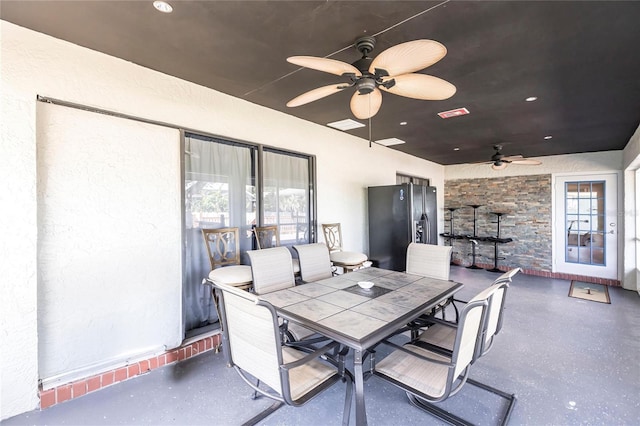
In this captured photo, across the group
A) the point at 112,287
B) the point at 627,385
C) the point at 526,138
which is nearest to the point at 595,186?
the point at 526,138

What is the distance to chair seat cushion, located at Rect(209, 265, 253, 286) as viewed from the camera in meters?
2.53

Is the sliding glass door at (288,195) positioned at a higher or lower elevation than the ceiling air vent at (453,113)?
lower

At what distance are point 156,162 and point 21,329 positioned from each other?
146cm

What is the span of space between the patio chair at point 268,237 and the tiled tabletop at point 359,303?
0.72m

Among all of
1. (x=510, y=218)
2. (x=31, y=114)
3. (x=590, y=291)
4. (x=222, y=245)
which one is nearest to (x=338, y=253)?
(x=222, y=245)

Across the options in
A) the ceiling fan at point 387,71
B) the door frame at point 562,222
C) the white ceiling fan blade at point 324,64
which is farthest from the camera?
the door frame at point 562,222

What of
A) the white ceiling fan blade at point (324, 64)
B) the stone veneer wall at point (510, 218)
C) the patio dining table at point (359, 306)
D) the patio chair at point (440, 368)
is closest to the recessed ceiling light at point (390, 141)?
the patio dining table at point (359, 306)

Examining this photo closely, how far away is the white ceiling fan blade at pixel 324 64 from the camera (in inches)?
62.1

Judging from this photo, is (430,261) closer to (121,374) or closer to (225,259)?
(225,259)

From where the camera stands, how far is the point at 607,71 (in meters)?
2.35

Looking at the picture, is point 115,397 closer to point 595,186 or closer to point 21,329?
point 21,329

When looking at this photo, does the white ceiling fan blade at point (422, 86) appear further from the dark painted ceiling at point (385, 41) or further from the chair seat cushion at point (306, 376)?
the chair seat cushion at point (306, 376)

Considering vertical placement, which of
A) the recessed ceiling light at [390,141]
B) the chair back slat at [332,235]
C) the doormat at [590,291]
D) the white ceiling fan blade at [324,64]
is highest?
the recessed ceiling light at [390,141]

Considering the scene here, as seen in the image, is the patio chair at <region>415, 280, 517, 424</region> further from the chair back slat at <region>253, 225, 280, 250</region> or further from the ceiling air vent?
the ceiling air vent
